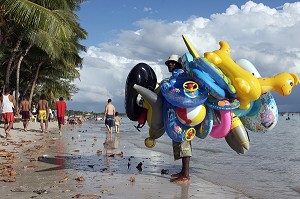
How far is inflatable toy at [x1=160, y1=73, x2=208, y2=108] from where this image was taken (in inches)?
235

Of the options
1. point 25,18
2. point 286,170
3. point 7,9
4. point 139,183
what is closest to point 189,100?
point 139,183

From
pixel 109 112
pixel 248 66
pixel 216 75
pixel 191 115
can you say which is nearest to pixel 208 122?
pixel 191 115

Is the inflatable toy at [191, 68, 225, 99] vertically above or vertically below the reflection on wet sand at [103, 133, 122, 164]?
above

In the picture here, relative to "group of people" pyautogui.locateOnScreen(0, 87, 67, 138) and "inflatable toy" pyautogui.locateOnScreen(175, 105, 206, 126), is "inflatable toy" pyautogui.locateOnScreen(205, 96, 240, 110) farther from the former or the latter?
"group of people" pyautogui.locateOnScreen(0, 87, 67, 138)

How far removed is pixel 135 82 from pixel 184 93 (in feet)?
3.30

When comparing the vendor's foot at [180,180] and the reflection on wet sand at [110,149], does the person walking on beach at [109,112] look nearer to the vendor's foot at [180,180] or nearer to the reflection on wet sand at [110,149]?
the reflection on wet sand at [110,149]

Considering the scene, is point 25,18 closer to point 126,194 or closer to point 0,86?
point 126,194

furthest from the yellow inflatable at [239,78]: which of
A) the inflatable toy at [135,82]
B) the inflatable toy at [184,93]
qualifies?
the inflatable toy at [135,82]

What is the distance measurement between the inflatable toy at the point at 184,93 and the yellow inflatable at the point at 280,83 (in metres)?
0.99

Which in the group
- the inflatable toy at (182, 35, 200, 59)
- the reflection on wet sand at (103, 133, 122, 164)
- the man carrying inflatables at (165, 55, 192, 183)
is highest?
the inflatable toy at (182, 35, 200, 59)

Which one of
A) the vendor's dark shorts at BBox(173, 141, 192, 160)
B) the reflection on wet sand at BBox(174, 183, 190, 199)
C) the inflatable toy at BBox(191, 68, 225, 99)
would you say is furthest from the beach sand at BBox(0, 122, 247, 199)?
the inflatable toy at BBox(191, 68, 225, 99)

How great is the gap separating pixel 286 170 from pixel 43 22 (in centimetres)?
1011

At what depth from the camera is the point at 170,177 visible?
726cm

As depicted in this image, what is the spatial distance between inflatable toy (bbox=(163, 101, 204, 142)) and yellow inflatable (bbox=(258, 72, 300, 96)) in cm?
138
